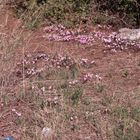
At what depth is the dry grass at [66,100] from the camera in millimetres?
4625

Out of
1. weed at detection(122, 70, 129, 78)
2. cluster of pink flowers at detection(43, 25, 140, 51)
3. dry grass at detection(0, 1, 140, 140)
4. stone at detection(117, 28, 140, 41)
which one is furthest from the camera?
stone at detection(117, 28, 140, 41)

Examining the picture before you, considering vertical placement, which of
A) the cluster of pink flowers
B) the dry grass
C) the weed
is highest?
the dry grass

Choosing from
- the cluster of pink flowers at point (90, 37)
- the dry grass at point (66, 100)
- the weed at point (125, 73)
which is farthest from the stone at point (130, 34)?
the weed at point (125, 73)

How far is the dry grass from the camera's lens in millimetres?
4625

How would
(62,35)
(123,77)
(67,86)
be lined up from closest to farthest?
(67,86)
(123,77)
(62,35)

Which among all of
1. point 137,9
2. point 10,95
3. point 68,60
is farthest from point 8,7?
point 10,95

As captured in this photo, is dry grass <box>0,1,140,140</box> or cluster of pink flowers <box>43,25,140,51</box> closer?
dry grass <box>0,1,140,140</box>

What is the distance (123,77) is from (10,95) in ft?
4.90

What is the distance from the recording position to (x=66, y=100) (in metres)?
5.12

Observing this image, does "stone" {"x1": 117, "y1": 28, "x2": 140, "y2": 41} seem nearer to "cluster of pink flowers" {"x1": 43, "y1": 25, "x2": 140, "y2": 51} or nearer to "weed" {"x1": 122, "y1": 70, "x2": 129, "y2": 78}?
"cluster of pink flowers" {"x1": 43, "y1": 25, "x2": 140, "y2": 51}

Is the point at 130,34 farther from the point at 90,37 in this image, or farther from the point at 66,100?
the point at 66,100

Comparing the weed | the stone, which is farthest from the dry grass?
the stone

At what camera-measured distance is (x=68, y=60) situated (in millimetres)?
6586

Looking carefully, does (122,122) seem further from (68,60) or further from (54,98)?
(68,60)
